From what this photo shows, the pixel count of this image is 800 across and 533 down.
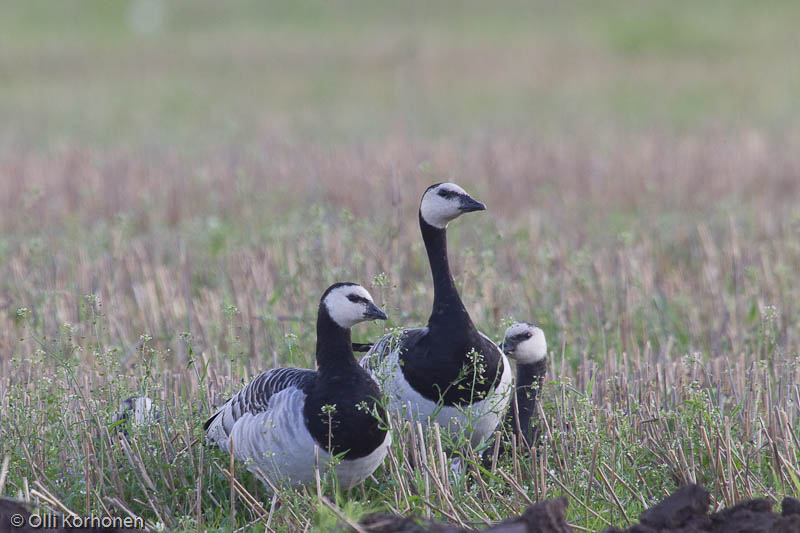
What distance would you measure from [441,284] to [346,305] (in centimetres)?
82

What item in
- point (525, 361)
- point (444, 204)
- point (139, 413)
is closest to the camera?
point (139, 413)

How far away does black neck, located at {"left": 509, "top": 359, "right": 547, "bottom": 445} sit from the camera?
530 cm

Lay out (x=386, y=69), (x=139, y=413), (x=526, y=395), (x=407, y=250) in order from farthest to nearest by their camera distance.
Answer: (x=386, y=69), (x=407, y=250), (x=526, y=395), (x=139, y=413)

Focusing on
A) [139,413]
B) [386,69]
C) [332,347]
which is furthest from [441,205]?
[386,69]

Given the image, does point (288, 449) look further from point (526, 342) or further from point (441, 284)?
point (526, 342)

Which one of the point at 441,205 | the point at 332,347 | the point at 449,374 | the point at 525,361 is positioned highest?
the point at 441,205

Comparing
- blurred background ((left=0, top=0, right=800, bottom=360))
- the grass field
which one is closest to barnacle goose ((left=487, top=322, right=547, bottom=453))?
the grass field

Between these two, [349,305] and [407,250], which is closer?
[349,305]

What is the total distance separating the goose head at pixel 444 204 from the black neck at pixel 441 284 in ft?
0.17

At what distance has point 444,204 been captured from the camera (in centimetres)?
524

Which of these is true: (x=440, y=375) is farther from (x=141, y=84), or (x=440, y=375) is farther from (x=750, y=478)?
(x=141, y=84)

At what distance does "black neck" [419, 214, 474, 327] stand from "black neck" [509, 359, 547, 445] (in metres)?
0.58

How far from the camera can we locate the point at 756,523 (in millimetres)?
3482

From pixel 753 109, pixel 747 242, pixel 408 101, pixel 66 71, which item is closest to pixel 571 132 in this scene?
pixel 753 109
